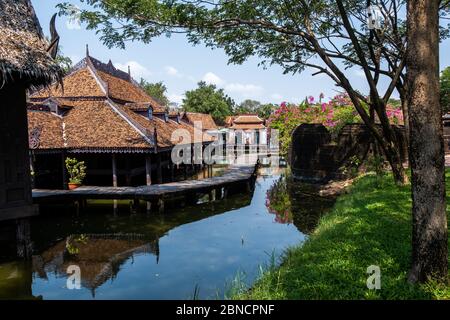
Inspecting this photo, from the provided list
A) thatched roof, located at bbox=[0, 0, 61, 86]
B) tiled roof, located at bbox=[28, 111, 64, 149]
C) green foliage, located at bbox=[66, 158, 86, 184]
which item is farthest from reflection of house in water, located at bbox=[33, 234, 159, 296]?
tiled roof, located at bbox=[28, 111, 64, 149]

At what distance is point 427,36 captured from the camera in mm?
4199

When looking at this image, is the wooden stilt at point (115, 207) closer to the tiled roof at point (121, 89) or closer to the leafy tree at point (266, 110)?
the tiled roof at point (121, 89)

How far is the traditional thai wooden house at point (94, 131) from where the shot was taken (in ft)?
54.6

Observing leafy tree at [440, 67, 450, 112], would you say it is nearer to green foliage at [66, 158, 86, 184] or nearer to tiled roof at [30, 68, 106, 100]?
tiled roof at [30, 68, 106, 100]

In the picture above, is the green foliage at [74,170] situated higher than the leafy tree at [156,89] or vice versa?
the leafy tree at [156,89]

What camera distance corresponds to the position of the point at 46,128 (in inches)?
674

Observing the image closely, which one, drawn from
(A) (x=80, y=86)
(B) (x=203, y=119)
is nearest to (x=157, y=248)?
(A) (x=80, y=86)

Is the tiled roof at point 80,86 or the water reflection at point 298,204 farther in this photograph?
the tiled roof at point 80,86

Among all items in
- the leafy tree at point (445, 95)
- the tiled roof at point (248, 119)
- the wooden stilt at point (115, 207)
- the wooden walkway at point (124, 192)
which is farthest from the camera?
the tiled roof at point (248, 119)

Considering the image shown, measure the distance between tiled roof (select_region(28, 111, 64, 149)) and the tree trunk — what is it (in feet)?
49.5

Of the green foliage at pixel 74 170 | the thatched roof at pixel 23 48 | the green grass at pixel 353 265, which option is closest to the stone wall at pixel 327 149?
the green grass at pixel 353 265

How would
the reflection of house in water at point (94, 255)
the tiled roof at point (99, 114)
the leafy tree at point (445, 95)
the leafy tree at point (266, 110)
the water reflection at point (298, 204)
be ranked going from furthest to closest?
the leafy tree at point (266, 110)
the leafy tree at point (445, 95)
the tiled roof at point (99, 114)
the water reflection at point (298, 204)
the reflection of house in water at point (94, 255)

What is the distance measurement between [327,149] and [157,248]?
12.6 metres

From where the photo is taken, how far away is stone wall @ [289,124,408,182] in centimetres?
1867
